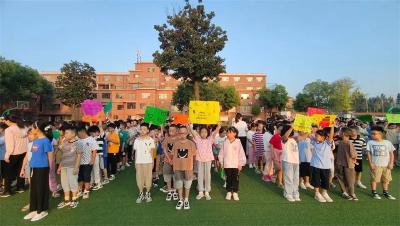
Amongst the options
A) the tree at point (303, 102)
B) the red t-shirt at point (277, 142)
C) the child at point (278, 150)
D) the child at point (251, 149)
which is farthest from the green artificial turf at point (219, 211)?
the tree at point (303, 102)

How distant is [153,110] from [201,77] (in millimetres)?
13760

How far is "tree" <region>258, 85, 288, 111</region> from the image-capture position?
54.8 m

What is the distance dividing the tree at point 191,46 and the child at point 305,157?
13336mm

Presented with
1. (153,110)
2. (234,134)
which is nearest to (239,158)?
(234,134)

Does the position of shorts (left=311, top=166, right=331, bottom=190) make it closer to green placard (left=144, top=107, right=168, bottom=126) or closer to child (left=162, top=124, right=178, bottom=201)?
child (left=162, top=124, right=178, bottom=201)

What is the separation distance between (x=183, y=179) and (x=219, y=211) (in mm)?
1082

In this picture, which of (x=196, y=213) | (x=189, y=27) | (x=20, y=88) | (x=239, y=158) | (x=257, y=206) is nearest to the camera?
(x=196, y=213)

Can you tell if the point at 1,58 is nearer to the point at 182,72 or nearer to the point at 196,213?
the point at 182,72

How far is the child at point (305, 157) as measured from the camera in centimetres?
734

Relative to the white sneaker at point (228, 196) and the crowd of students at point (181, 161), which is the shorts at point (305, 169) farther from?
the white sneaker at point (228, 196)

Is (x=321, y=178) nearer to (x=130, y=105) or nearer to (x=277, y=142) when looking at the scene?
(x=277, y=142)

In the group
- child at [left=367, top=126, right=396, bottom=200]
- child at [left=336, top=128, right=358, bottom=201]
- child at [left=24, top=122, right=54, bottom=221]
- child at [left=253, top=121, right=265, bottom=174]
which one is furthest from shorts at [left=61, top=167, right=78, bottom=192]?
child at [left=367, top=126, right=396, bottom=200]

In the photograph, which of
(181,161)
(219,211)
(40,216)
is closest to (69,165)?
(40,216)

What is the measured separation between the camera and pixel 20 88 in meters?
38.1
